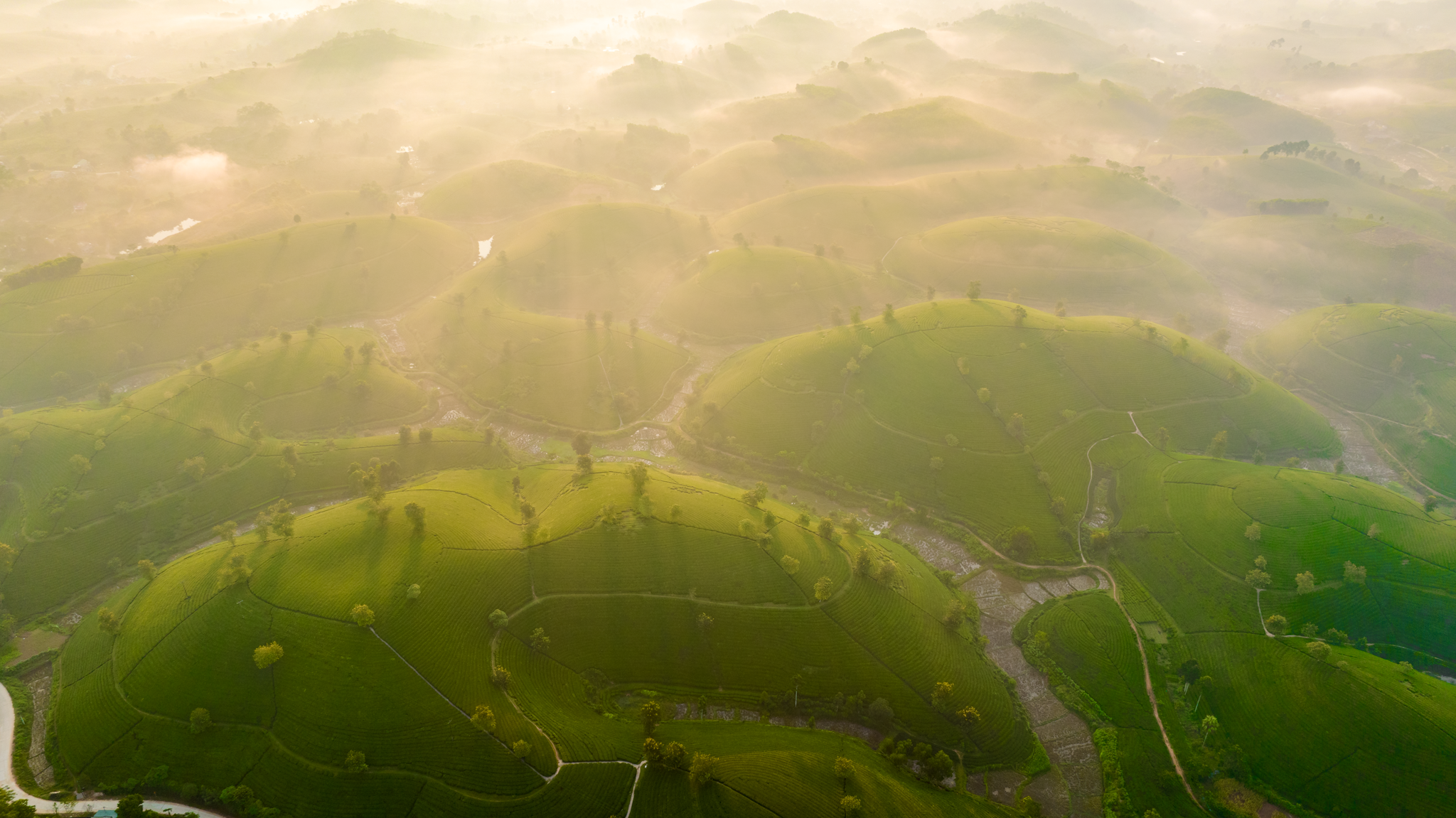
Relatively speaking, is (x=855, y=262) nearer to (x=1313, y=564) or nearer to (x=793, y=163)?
(x=793, y=163)

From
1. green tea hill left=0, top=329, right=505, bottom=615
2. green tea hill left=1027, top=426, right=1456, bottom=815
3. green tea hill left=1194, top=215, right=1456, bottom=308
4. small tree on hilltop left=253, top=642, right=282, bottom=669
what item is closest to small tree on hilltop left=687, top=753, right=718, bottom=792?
small tree on hilltop left=253, top=642, right=282, bottom=669

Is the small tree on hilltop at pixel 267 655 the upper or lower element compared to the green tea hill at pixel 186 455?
upper

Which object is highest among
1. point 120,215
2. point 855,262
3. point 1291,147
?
point 1291,147

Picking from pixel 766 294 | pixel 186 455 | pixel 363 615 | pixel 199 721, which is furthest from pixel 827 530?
pixel 186 455

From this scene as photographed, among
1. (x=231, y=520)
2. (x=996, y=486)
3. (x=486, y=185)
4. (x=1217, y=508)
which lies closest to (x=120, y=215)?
(x=486, y=185)

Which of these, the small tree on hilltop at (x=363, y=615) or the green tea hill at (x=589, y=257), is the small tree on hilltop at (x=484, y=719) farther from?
the green tea hill at (x=589, y=257)

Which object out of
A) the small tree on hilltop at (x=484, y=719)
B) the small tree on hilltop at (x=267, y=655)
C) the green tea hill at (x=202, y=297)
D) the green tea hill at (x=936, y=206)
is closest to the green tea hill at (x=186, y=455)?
the green tea hill at (x=202, y=297)
